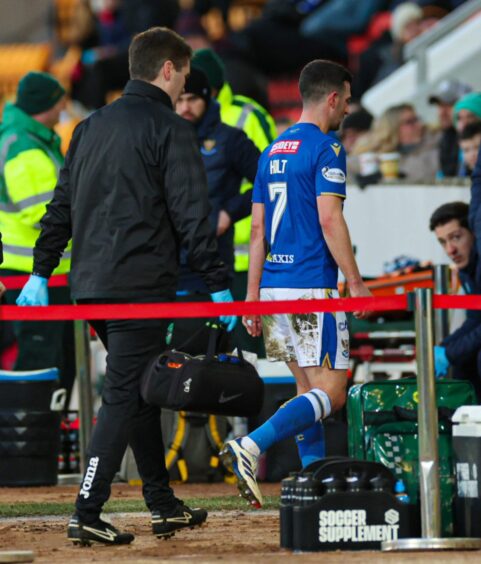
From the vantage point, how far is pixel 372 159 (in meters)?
14.3

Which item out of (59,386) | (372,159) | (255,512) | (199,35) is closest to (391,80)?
(199,35)

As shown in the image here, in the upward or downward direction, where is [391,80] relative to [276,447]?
upward

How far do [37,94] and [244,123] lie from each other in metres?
1.26

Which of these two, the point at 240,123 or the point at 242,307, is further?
the point at 240,123

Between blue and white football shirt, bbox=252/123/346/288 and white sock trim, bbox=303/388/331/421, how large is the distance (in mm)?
474

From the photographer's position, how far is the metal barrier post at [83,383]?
35.8ft

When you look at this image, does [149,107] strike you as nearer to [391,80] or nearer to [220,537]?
[220,537]

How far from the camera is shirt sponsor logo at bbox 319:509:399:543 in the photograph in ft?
24.3

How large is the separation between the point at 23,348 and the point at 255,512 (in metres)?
2.79

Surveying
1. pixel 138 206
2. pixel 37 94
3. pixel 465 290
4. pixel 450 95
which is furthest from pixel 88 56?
pixel 138 206

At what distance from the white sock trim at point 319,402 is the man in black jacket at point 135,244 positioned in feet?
2.04

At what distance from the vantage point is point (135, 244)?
784 cm

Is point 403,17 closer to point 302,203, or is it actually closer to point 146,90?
point 302,203

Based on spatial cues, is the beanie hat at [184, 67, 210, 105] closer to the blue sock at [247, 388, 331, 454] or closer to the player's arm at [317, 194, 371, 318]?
the player's arm at [317, 194, 371, 318]
